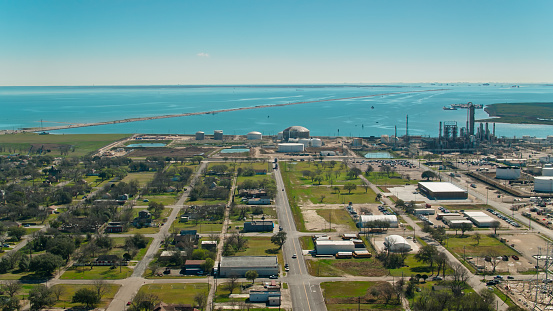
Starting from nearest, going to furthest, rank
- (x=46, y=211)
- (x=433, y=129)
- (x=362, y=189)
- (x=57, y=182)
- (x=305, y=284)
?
(x=305, y=284) < (x=46, y=211) < (x=362, y=189) < (x=57, y=182) < (x=433, y=129)

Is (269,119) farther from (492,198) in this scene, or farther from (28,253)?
(28,253)

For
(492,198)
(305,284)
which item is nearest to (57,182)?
(305,284)

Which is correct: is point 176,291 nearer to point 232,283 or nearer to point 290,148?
point 232,283

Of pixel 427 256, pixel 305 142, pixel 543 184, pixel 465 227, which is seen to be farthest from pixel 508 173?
pixel 305 142

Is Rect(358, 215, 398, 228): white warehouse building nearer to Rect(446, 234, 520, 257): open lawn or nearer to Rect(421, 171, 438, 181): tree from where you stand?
Rect(446, 234, 520, 257): open lawn

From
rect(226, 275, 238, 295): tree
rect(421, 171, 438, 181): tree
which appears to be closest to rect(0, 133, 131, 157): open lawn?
rect(421, 171, 438, 181): tree
